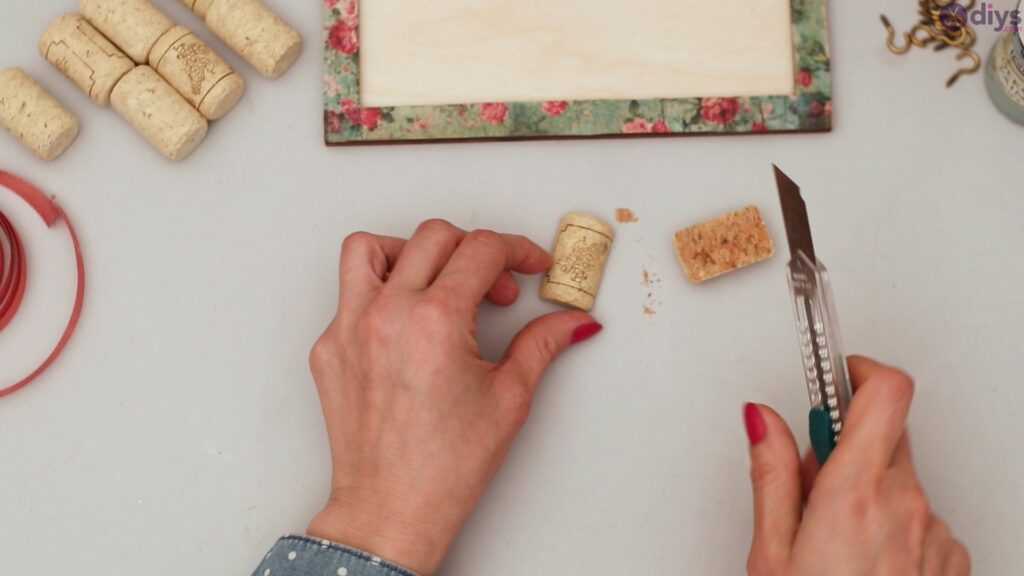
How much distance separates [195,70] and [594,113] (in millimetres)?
504

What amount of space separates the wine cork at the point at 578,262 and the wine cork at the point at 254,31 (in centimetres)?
42

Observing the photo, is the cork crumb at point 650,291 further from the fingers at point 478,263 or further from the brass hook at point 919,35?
the brass hook at point 919,35

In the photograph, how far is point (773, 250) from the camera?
1.13 metres

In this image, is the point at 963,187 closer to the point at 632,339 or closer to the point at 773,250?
the point at 773,250

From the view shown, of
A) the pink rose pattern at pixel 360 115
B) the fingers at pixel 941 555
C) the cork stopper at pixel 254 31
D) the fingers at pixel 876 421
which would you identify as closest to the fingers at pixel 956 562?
the fingers at pixel 941 555

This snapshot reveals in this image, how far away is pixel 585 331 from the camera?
3.66ft

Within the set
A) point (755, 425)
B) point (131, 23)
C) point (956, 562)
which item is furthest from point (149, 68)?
point (956, 562)

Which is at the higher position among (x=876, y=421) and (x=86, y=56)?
(x=86, y=56)

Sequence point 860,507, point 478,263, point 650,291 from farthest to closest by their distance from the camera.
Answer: point 650,291, point 478,263, point 860,507

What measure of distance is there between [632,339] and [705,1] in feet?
1.43

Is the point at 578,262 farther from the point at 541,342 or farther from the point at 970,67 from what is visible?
the point at 970,67

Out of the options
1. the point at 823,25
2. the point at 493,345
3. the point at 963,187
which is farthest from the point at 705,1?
the point at 493,345

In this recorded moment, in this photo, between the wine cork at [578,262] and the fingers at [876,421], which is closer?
the fingers at [876,421]

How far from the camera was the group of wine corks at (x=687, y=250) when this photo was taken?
1118mm
